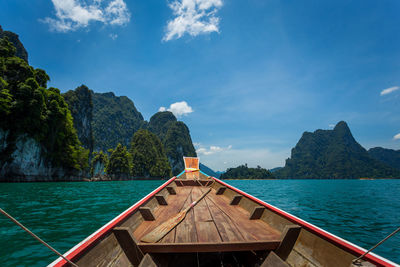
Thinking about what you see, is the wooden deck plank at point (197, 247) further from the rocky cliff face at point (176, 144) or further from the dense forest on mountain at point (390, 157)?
the dense forest on mountain at point (390, 157)

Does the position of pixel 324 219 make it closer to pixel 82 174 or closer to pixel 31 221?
pixel 31 221

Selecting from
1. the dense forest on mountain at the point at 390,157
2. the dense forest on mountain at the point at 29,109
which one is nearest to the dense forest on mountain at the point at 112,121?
the dense forest on mountain at the point at 29,109

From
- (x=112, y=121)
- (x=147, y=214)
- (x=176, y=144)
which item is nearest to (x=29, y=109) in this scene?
(x=147, y=214)

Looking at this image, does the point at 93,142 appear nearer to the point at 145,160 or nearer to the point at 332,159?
the point at 145,160

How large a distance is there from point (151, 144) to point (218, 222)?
93806 mm

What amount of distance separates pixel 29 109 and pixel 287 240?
4073 cm

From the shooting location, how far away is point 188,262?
8.59 ft

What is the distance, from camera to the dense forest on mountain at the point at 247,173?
139 m

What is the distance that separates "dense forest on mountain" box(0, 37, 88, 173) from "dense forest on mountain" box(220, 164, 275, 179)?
122 m

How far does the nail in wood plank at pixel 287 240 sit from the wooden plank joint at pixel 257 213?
1.02 metres

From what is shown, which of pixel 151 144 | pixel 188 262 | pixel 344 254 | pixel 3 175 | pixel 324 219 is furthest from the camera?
pixel 151 144

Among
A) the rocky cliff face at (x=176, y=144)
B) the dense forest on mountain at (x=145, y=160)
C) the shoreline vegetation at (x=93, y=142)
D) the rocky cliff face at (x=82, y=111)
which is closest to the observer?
the shoreline vegetation at (x=93, y=142)

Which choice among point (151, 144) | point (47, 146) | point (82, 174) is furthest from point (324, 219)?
point (151, 144)

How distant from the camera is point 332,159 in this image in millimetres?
145375
